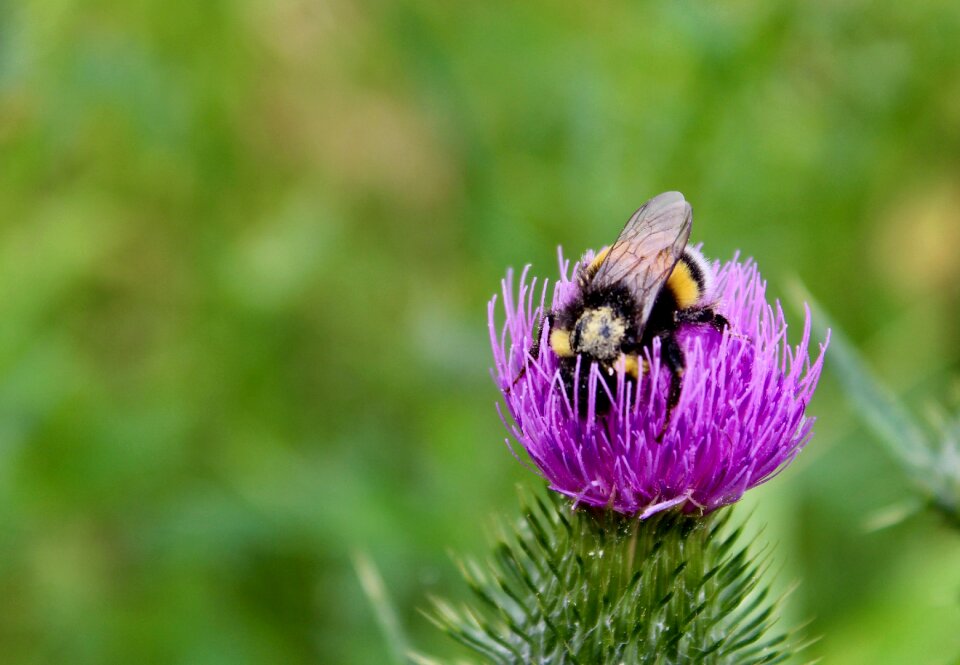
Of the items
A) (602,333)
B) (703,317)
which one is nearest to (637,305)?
(602,333)

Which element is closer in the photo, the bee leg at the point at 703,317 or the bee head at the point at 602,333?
the bee head at the point at 602,333

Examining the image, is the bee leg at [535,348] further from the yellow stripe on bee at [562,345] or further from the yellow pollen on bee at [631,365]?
the yellow pollen on bee at [631,365]

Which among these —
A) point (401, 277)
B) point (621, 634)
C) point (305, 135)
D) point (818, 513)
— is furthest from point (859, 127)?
point (621, 634)

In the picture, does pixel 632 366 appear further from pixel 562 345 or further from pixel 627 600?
pixel 627 600

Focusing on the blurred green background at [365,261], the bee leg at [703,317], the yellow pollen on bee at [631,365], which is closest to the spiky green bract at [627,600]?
the yellow pollen on bee at [631,365]

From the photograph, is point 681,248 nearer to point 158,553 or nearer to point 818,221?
point 158,553
